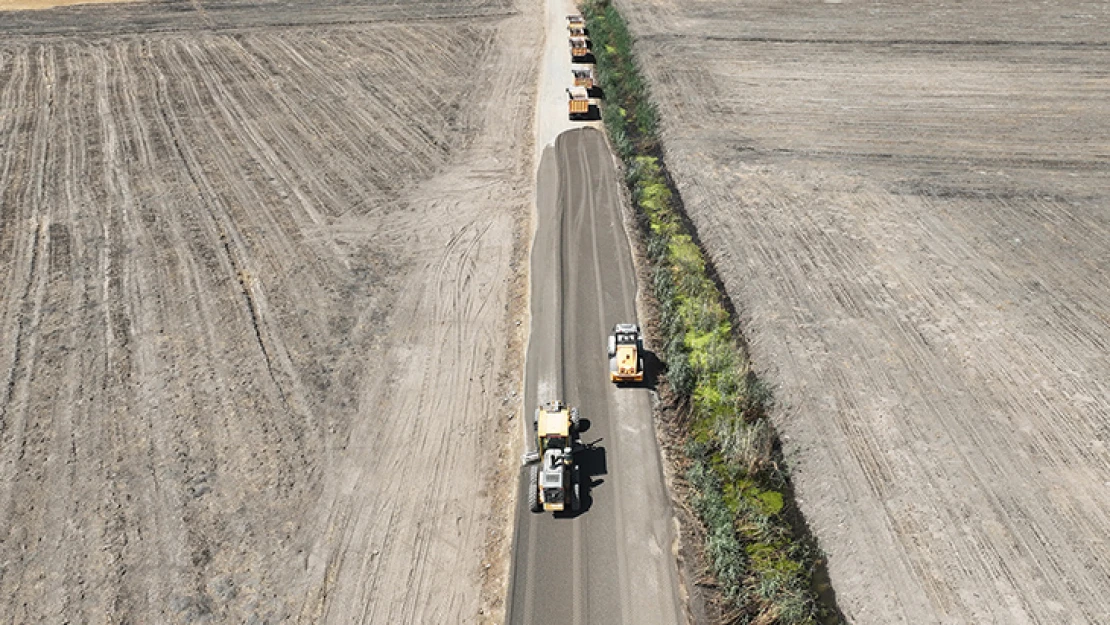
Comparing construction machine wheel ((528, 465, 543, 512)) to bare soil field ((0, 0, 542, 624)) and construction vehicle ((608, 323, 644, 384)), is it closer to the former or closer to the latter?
bare soil field ((0, 0, 542, 624))

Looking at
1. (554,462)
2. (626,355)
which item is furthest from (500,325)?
(554,462)

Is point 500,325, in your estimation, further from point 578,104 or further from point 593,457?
point 578,104

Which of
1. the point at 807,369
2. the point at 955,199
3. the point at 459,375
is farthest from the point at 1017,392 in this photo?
the point at 459,375

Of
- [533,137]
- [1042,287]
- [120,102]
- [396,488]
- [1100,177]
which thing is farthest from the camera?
[120,102]

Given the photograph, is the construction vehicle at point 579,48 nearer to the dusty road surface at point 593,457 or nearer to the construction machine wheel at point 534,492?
the dusty road surface at point 593,457

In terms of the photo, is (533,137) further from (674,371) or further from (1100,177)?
(1100,177)

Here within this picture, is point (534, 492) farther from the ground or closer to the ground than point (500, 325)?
closer to the ground
